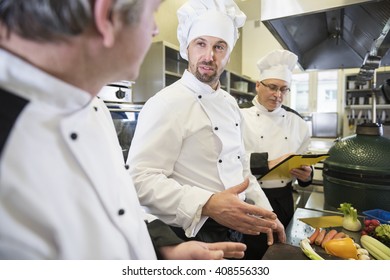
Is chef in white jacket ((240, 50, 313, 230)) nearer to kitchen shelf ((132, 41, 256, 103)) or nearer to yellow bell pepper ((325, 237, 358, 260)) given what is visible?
yellow bell pepper ((325, 237, 358, 260))

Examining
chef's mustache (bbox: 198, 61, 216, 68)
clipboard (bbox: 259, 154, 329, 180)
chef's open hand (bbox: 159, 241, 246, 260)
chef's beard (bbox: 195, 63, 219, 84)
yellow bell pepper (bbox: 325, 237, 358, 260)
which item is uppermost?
chef's mustache (bbox: 198, 61, 216, 68)

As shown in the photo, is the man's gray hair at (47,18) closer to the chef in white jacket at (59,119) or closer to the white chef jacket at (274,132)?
the chef in white jacket at (59,119)

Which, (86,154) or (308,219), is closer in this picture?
(86,154)

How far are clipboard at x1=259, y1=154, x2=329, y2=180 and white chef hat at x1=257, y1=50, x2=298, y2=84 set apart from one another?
24.3 inches

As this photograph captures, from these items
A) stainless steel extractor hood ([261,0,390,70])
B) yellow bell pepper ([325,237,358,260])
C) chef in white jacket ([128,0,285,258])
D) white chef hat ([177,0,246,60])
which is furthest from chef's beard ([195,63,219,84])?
yellow bell pepper ([325,237,358,260])

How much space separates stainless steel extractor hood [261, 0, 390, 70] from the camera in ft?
2.85

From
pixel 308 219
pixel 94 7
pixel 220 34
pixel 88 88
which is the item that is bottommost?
pixel 308 219

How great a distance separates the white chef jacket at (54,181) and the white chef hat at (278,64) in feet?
4.51

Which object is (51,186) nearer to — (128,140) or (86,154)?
(86,154)

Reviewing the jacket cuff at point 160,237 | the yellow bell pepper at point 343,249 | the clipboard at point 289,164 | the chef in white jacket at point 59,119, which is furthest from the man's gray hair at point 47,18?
the clipboard at point 289,164

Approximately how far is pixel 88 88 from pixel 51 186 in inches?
6.6

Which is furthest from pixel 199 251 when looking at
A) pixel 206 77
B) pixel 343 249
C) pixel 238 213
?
pixel 206 77
